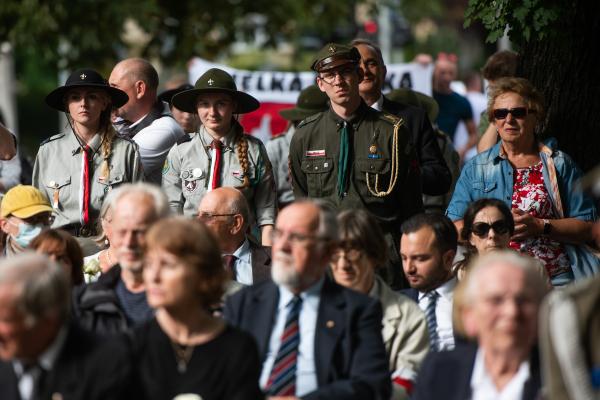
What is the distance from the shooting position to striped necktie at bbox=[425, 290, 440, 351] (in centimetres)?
818

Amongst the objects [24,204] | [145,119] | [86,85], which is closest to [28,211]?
[24,204]

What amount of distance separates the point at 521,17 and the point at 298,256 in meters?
3.70

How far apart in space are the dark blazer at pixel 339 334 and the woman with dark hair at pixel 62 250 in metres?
0.98

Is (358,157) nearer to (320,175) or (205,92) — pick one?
(320,175)

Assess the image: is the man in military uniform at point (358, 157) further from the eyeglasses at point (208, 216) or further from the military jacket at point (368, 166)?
the eyeglasses at point (208, 216)

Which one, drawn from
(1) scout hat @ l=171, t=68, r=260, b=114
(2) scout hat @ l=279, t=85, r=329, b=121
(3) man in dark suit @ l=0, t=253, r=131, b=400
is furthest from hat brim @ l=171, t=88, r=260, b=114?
(3) man in dark suit @ l=0, t=253, r=131, b=400

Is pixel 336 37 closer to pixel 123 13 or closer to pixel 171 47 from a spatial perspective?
pixel 171 47

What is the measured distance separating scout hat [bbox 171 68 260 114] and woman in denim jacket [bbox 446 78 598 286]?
1640mm

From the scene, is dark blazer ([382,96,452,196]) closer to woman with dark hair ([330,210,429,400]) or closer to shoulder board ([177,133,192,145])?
shoulder board ([177,133,192,145])

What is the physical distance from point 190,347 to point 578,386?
1821 millimetres

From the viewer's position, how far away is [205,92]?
990 cm

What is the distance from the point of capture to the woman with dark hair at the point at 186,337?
6336 mm

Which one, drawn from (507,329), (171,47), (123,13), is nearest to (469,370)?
(507,329)

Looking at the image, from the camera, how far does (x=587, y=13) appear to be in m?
10.4
